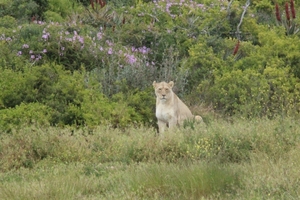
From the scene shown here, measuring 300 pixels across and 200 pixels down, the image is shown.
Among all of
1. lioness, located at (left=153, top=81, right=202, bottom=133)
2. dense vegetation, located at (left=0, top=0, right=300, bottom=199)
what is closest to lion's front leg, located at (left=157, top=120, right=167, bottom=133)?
lioness, located at (left=153, top=81, right=202, bottom=133)

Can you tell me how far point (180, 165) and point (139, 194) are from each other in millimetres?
1404

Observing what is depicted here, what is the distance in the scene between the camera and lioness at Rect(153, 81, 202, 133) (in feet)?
42.4

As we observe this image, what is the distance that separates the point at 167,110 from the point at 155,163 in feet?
10.0

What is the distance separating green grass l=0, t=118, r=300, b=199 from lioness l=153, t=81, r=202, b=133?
30.6 inches

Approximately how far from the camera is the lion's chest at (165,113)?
42.3 ft

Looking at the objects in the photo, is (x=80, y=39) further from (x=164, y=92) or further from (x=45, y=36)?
(x=164, y=92)

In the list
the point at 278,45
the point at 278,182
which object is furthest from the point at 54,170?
the point at 278,45

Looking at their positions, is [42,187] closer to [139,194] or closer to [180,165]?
[139,194]

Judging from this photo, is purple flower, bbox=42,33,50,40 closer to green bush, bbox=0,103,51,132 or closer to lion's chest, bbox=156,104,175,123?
green bush, bbox=0,103,51,132

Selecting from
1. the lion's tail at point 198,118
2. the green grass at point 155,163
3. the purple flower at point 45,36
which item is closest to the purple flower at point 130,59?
the purple flower at point 45,36

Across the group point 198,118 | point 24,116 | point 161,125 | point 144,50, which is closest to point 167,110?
point 161,125

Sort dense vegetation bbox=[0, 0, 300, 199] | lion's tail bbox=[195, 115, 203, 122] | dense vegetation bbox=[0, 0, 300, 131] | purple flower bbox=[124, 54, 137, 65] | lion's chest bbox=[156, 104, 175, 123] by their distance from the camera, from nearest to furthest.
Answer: dense vegetation bbox=[0, 0, 300, 199], lion's chest bbox=[156, 104, 175, 123], lion's tail bbox=[195, 115, 203, 122], dense vegetation bbox=[0, 0, 300, 131], purple flower bbox=[124, 54, 137, 65]

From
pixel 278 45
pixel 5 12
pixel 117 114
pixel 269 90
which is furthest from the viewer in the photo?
pixel 5 12

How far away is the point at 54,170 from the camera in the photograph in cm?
1012
